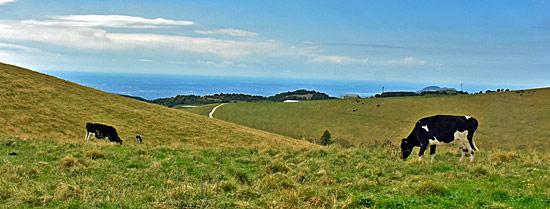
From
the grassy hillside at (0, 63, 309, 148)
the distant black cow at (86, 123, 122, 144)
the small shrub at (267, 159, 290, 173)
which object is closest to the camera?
the small shrub at (267, 159, 290, 173)

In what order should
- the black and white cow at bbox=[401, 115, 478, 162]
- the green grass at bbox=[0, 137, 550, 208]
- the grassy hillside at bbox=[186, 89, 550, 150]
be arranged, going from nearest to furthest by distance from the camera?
the green grass at bbox=[0, 137, 550, 208], the black and white cow at bbox=[401, 115, 478, 162], the grassy hillside at bbox=[186, 89, 550, 150]

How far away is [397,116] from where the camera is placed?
98.2 meters

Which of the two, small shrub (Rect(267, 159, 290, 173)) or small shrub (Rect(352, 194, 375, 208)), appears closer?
small shrub (Rect(352, 194, 375, 208))

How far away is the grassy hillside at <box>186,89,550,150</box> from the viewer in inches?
2896

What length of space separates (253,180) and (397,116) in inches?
3628

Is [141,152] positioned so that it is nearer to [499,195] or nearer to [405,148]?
[405,148]

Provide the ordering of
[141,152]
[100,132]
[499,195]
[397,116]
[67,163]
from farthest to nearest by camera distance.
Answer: [397,116]
[100,132]
[141,152]
[67,163]
[499,195]

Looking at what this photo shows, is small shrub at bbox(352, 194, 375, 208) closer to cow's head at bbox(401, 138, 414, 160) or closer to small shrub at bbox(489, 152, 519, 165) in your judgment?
small shrub at bbox(489, 152, 519, 165)

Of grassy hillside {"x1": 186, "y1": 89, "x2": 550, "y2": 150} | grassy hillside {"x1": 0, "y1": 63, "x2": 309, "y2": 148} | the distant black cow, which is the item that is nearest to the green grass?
the distant black cow

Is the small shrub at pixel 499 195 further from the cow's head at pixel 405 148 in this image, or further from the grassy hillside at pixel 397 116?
the grassy hillside at pixel 397 116

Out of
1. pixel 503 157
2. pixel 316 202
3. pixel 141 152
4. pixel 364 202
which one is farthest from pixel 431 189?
pixel 141 152

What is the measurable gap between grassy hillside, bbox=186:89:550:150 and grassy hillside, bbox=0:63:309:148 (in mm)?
38913

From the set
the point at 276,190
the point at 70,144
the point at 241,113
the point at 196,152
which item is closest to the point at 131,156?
the point at 196,152

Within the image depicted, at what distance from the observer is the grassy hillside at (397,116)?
73562 mm
